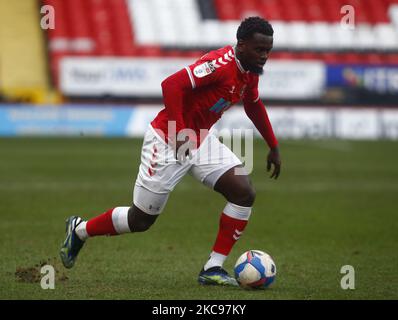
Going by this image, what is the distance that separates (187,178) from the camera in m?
18.6

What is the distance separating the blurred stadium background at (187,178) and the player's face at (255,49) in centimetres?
182

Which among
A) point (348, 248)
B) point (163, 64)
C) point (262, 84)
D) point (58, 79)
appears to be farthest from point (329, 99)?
point (348, 248)

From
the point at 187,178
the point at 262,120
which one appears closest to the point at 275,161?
the point at 262,120

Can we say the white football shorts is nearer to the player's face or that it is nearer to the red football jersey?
the red football jersey

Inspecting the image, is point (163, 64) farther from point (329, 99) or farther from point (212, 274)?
point (212, 274)

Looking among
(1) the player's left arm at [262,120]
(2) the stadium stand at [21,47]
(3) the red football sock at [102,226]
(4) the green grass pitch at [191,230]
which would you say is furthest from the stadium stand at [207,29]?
(3) the red football sock at [102,226]

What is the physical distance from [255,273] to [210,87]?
153 centimetres

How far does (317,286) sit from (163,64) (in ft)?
77.9

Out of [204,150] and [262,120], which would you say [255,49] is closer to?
[204,150]

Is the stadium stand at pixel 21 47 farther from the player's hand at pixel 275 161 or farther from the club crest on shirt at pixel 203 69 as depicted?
the club crest on shirt at pixel 203 69

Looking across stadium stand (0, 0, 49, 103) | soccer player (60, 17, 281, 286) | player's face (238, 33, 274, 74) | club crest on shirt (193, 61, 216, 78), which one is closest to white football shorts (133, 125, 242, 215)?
soccer player (60, 17, 281, 286)

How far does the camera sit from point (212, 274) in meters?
7.58

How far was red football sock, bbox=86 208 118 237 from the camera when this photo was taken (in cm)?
771
